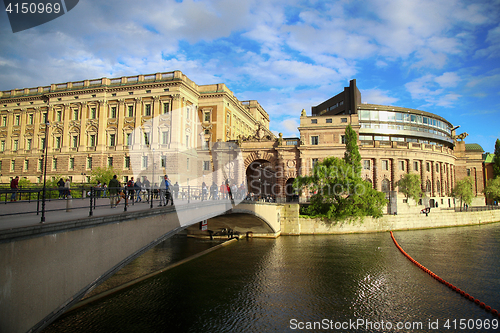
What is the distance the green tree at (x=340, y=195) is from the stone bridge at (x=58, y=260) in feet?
99.5

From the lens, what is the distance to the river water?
15203 mm

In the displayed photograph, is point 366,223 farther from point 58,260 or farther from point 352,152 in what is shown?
point 58,260

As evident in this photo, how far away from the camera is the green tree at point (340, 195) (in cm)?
4044

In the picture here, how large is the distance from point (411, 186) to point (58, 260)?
5523cm

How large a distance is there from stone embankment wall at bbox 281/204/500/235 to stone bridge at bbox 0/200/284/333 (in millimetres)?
28146

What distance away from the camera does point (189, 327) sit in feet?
48.7

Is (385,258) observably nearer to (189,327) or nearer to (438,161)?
(189,327)

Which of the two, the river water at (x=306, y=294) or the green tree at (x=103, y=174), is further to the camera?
the green tree at (x=103, y=174)

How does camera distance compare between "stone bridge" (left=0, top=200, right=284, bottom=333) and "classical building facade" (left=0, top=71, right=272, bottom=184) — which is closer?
"stone bridge" (left=0, top=200, right=284, bottom=333)

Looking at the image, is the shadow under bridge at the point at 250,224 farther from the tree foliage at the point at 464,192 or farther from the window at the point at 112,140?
the tree foliage at the point at 464,192

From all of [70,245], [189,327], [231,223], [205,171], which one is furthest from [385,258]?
[205,171]

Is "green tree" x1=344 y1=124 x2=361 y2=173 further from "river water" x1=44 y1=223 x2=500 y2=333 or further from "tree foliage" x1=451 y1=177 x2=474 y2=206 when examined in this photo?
"tree foliage" x1=451 y1=177 x2=474 y2=206

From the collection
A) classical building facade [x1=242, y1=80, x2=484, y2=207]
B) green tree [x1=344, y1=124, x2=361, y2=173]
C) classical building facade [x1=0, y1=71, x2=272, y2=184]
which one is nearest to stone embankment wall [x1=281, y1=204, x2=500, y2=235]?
green tree [x1=344, y1=124, x2=361, y2=173]

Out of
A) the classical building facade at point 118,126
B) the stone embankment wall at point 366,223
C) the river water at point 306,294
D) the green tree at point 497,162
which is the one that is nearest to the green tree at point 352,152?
the stone embankment wall at point 366,223
